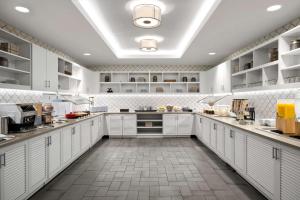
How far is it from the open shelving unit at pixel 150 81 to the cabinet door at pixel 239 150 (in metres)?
3.76

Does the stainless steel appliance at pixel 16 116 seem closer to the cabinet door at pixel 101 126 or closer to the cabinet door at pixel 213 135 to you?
the cabinet door at pixel 101 126

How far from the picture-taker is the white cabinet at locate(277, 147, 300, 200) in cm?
168

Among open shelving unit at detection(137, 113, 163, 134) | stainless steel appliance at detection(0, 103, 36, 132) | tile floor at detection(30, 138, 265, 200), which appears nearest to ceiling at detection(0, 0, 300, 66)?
stainless steel appliance at detection(0, 103, 36, 132)

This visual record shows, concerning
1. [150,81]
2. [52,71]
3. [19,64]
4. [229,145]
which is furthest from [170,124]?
[19,64]

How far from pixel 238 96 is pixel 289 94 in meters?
1.65

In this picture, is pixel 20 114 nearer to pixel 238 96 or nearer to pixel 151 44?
pixel 151 44

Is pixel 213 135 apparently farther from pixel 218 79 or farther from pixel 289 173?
pixel 289 173

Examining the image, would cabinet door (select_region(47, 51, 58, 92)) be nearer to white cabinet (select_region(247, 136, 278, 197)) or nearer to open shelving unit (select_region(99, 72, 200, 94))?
open shelving unit (select_region(99, 72, 200, 94))

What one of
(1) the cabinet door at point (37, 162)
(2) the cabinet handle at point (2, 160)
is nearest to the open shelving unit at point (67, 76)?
(1) the cabinet door at point (37, 162)

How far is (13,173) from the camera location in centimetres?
195

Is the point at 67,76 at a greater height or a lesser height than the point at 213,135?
greater

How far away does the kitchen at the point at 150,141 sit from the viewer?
7.29 ft

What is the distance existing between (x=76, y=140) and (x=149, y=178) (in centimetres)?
167

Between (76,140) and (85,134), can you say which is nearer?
(76,140)
